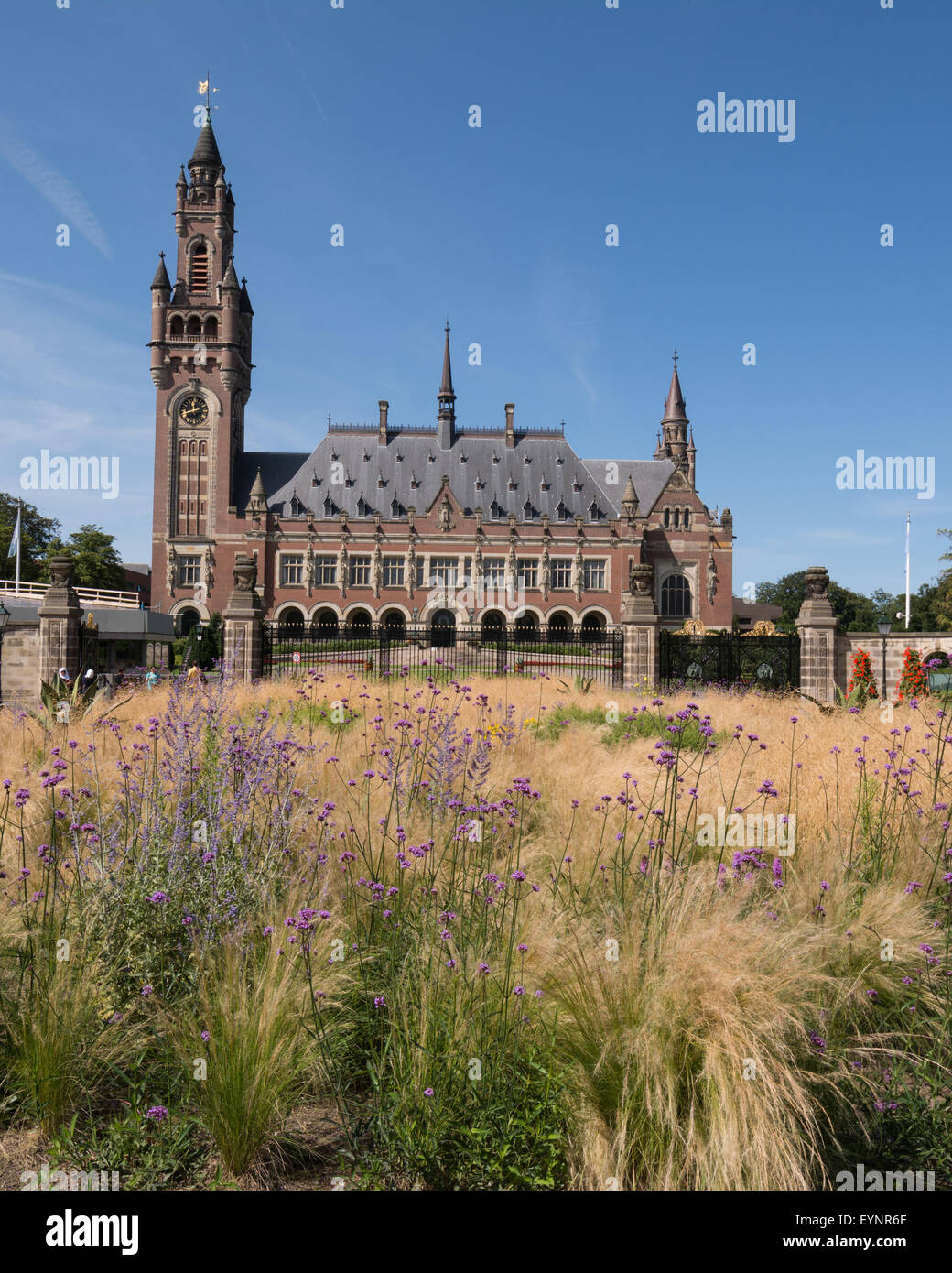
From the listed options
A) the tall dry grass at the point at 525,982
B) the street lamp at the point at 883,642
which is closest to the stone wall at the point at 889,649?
the street lamp at the point at 883,642

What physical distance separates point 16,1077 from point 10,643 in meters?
15.1

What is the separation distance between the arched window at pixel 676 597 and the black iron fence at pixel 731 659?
37628 mm

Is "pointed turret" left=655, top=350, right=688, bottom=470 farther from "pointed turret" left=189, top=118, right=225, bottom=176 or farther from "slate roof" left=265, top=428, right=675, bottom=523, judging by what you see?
"pointed turret" left=189, top=118, right=225, bottom=176

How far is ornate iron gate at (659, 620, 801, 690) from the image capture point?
59.7ft

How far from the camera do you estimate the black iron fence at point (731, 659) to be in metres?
18.2

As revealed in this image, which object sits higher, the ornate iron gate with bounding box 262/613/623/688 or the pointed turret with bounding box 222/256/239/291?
the pointed turret with bounding box 222/256/239/291

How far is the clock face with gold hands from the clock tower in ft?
0.21

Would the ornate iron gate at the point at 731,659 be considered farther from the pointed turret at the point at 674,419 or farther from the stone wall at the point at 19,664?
the pointed turret at the point at 674,419

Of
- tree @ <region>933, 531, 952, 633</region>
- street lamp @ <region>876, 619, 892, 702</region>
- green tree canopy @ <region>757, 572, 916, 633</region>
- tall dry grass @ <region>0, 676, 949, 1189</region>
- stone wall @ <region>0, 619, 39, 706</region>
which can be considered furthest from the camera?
green tree canopy @ <region>757, 572, 916, 633</region>

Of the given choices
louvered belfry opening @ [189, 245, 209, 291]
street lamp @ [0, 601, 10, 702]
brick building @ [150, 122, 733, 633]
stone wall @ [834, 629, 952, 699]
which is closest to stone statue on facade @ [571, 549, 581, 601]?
brick building @ [150, 122, 733, 633]

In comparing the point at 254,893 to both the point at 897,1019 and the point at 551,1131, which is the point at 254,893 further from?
the point at 897,1019

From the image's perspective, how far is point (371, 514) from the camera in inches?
2164

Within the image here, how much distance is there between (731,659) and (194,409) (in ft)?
153
